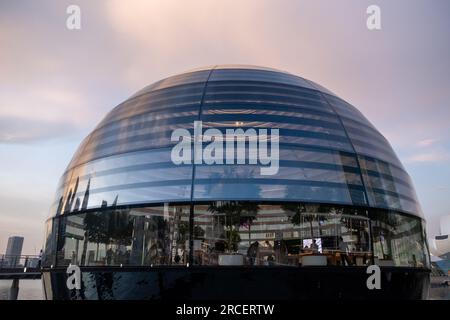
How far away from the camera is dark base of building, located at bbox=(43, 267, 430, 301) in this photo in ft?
29.3

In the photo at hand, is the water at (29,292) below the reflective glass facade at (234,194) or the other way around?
below

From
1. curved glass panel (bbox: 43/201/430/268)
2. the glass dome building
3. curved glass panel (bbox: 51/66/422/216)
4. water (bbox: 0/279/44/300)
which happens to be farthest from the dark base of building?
water (bbox: 0/279/44/300)

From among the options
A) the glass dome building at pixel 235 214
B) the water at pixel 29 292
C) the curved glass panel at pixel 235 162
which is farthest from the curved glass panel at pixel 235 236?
the water at pixel 29 292

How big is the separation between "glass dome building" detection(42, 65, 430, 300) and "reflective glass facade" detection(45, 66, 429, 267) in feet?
0.12

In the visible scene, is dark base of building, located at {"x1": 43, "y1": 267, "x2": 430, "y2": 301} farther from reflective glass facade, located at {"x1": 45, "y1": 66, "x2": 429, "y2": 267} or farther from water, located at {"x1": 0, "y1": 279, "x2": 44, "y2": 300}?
water, located at {"x1": 0, "y1": 279, "x2": 44, "y2": 300}

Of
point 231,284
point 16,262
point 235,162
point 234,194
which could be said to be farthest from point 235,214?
point 16,262

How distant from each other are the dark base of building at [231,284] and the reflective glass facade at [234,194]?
309mm

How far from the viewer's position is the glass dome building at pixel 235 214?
9.34m

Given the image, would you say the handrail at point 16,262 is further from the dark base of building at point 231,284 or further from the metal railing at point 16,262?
the dark base of building at point 231,284

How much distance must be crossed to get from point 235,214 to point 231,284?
184cm

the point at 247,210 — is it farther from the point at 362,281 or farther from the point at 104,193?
the point at 104,193

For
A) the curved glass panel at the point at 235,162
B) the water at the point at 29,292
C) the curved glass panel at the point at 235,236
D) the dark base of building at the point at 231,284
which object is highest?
the curved glass panel at the point at 235,162

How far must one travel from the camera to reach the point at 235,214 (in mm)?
9922
